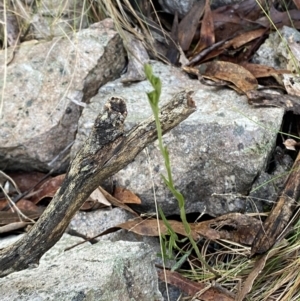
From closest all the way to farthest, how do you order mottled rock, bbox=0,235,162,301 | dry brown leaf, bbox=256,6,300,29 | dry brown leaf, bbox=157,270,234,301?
1. mottled rock, bbox=0,235,162,301
2. dry brown leaf, bbox=157,270,234,301
3. dry brown leaf, bbox=256,6,300,29

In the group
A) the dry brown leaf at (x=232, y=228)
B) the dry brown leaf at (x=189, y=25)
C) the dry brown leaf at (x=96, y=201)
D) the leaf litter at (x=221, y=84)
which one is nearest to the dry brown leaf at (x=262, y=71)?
the leaf litter at (x=221, y=84)

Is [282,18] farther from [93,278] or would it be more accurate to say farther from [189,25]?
[93,278]

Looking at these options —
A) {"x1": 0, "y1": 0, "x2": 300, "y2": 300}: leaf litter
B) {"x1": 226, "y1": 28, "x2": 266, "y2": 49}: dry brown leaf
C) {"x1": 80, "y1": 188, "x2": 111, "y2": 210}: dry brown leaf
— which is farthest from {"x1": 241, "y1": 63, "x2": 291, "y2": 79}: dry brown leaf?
{"x1": 80, "y1": 188, "x2": 111, "y2": 210}: dry brown leaf

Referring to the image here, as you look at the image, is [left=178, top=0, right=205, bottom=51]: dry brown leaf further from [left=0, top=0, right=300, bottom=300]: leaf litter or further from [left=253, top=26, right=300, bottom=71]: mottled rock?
[left=253, top=26, right=300, bottom=71]: mottled rock

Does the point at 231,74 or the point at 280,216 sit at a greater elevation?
the point at 231,74

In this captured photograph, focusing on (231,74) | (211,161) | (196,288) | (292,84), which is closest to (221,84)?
(231,74)

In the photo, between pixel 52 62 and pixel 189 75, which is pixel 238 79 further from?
pixel 52 62

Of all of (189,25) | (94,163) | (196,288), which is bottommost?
(196,288)
